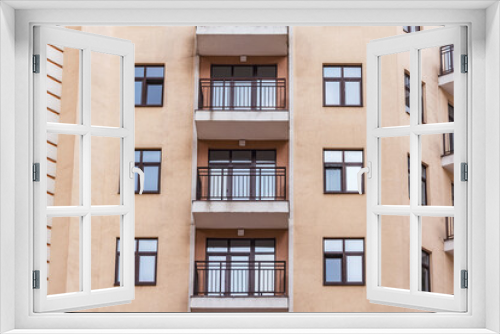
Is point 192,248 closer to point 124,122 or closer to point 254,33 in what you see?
point 254,33

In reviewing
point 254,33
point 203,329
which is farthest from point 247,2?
point 254,33

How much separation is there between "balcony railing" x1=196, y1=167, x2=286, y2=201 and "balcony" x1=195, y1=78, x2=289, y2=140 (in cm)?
54

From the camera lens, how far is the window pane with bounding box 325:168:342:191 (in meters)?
10.5

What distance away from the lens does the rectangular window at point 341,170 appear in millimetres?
10453

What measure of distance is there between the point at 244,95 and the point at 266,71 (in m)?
0.69

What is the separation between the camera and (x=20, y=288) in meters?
2.39

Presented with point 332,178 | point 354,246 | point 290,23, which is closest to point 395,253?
point 354,246

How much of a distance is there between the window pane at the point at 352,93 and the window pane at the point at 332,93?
0.46 ft

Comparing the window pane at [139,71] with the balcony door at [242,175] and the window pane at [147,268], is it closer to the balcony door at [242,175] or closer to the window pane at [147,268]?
the balcony door at [242,175]

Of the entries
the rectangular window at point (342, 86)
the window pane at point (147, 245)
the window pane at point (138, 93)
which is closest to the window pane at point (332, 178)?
the rectangular window at point (342, 86)

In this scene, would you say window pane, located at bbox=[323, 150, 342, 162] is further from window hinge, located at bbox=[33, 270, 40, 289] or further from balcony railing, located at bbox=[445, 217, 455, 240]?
window hinge, located at bbox=[33, 270, 40, 289]

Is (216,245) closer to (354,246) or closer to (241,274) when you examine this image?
(241,274)

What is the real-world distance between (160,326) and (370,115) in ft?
3.78

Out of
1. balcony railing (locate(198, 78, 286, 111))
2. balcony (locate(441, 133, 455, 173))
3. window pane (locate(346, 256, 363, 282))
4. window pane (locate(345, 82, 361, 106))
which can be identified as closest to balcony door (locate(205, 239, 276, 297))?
window pane (locate(346, 256, 363, 282))
